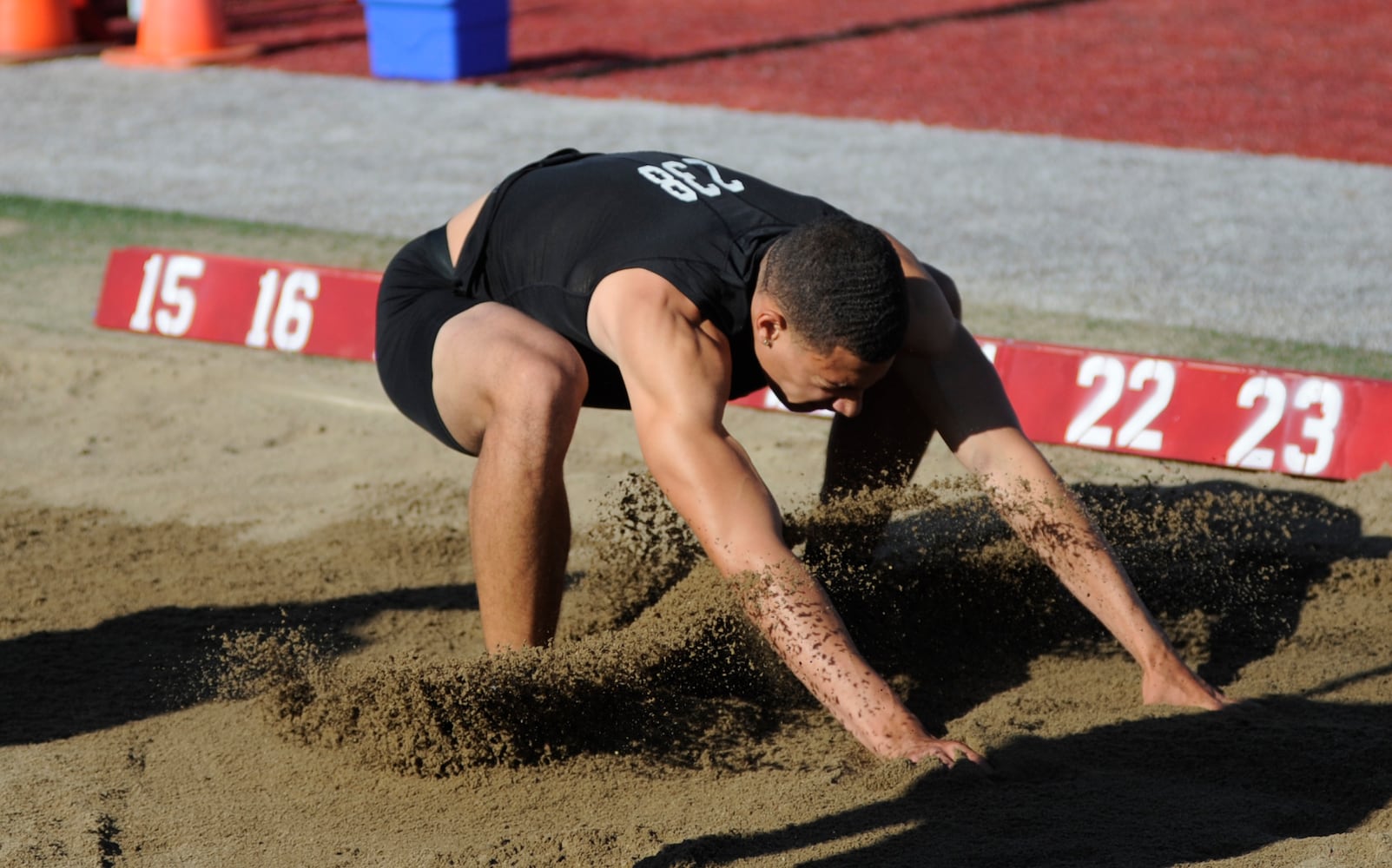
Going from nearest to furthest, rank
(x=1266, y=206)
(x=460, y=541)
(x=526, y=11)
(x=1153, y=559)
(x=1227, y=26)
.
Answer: (x=1153, y=559) < (x=460, y=541) < (x=1266, y=206) < (x=1227, y=26) < (x=526, y=11)

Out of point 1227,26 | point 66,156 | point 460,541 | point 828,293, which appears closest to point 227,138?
point 66,156

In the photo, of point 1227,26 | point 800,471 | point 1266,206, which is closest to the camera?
point 800,471

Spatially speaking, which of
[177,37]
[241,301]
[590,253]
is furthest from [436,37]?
[590,253]

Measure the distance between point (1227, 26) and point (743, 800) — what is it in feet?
36.7

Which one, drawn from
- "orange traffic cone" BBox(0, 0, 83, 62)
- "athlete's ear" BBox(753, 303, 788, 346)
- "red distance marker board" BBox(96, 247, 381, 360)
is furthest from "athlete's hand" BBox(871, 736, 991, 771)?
"orange traffic cone" BBox(0, 0, 83, 62)

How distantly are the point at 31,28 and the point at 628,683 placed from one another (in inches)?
427

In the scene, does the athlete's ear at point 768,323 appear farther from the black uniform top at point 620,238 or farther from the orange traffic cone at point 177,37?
the orange traffic cone at point 177,37

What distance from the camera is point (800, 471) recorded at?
4.43 m

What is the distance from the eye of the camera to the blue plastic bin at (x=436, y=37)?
10.5m

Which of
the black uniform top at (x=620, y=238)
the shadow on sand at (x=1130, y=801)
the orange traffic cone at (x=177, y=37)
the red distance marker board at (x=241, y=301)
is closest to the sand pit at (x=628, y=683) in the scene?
the shadow on sand at (x=1130, y=801)

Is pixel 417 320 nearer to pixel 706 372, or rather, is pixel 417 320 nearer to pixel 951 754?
pixel 706 372

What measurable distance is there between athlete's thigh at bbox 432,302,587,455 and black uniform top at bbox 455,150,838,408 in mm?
78

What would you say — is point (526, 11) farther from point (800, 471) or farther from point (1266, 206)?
point (800, 471)

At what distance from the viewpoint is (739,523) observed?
2.69m
